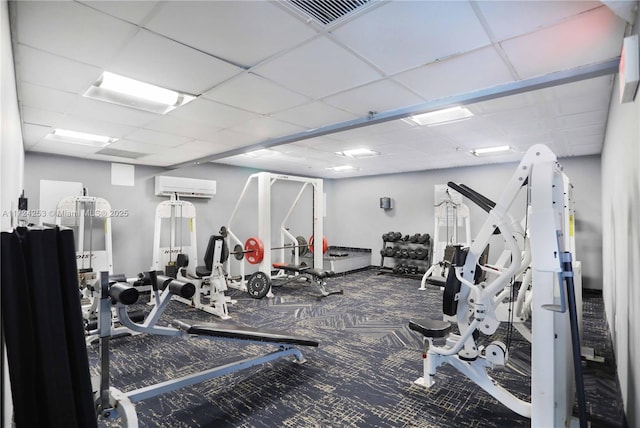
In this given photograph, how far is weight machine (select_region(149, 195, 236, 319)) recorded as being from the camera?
A: 4.50 meters

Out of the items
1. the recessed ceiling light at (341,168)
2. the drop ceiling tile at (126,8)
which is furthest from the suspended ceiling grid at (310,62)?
the recessed ceiling light at (341,168)

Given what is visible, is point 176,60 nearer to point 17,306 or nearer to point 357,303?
point 17,306

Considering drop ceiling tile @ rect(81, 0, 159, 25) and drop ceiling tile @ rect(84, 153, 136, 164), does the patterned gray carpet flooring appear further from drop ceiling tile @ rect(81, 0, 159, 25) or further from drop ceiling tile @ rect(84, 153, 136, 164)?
drop ceiling tile @ rect(84, 153, 136, 164)

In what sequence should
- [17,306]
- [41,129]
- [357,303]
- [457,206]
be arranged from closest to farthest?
1. [17,306]
2. [41,129]
3. [357,303]
4. [457,206]

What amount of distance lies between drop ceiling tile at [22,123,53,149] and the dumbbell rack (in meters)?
6.27

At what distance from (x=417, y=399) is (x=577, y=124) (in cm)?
352

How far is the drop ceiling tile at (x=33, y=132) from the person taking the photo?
3626 millimetres

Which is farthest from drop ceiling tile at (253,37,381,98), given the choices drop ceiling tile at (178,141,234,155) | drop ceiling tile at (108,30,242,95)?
drop ceiling tile at (178,141,234,155)

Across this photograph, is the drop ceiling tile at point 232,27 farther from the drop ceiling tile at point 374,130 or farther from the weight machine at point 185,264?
the weight machine at point 185,264

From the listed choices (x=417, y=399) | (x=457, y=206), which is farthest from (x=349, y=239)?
(x=417, y=399)

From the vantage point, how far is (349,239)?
901cm

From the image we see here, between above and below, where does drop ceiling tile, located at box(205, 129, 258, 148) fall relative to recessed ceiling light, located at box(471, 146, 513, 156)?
below

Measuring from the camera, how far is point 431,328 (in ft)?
8.14

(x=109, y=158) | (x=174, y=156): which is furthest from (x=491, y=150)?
(x=109, y=158)
